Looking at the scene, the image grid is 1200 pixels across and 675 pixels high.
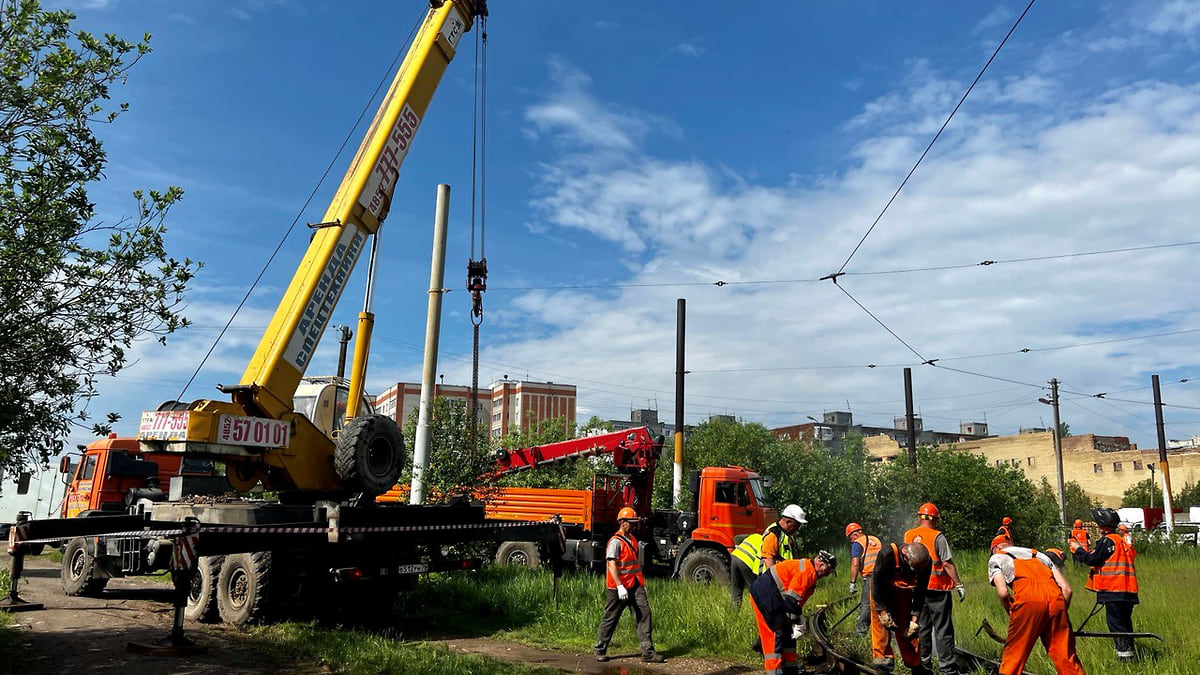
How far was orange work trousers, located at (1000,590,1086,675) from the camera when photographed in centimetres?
632

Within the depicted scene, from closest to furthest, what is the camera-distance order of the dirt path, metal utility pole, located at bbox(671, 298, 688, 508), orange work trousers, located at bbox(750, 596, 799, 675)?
1. orange work trousers, located at bbox(750, 596, 799, 675)
2. the dirt path
3. metal utility pole, located at bbox(671, 298, 688, 508)

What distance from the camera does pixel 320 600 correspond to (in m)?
10.7

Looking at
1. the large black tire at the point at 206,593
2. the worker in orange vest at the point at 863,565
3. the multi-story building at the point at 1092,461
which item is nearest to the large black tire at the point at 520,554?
the worker in orange vest at the point at 863,565

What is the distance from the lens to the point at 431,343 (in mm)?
14570

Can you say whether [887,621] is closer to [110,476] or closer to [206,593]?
[206,593]

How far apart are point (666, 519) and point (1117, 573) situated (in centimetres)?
1048

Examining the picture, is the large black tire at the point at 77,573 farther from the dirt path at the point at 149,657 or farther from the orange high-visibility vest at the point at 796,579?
the orange high-visibility vest at the point at 796,579

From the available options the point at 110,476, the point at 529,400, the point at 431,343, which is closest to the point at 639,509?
the point at 431,343

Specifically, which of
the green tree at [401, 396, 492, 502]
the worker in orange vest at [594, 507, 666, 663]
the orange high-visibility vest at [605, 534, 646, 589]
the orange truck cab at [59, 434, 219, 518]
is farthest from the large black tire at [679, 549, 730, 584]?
the orange truck cab at [59, 434, 219, 518]

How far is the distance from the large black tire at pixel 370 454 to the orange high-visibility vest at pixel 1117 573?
8610 mm

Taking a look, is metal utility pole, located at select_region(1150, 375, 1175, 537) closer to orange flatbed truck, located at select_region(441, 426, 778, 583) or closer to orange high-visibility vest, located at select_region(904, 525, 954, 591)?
orange flatbed truck, located at select_region(441, 426, 778, 583)

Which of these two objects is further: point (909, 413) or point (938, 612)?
point (909, 413)

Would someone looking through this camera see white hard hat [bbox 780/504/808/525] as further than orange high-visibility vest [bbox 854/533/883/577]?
No

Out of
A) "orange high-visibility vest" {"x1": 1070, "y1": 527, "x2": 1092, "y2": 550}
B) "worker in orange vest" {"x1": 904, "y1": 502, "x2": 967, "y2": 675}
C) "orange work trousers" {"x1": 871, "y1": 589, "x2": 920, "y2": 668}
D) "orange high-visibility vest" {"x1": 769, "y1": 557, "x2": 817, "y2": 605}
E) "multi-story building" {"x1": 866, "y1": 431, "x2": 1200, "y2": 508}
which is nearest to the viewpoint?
"orange high-visibility vest" {"x1": 769, "y1": 557, "x2": 817, "y2": 605}
